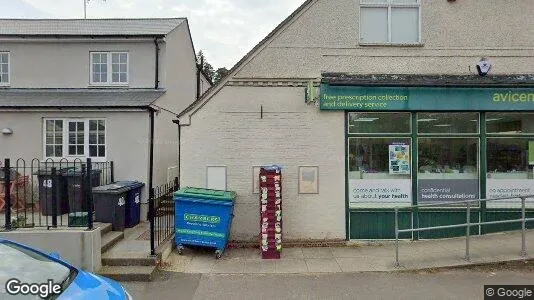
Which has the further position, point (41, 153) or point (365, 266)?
point (41, 153)

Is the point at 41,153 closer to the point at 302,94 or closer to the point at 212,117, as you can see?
the point at 212,117

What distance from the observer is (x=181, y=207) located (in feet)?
25.2

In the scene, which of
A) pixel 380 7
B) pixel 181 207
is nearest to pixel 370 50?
pixel 380 7

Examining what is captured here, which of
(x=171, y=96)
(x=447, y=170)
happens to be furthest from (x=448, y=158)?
(x=171, y=96)

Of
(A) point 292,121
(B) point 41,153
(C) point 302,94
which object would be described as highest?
(C) point 302,94

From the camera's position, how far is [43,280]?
3775mm

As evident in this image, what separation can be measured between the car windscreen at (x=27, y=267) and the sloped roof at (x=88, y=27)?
9.55 metres

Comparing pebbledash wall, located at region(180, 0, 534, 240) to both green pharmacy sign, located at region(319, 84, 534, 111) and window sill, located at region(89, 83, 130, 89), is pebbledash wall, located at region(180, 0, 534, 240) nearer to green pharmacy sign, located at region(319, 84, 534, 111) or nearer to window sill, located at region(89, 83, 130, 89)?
green pharmacy sign, located at region(319, 84, 534, 111)

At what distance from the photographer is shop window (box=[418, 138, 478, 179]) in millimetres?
8680

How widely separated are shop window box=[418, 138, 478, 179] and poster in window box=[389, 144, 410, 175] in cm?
29

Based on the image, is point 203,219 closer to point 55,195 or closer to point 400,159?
point 55,195

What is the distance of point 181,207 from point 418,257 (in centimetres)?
472

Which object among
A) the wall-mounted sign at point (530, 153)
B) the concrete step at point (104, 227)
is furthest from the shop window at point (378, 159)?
the concrete step at point (104, 227)
